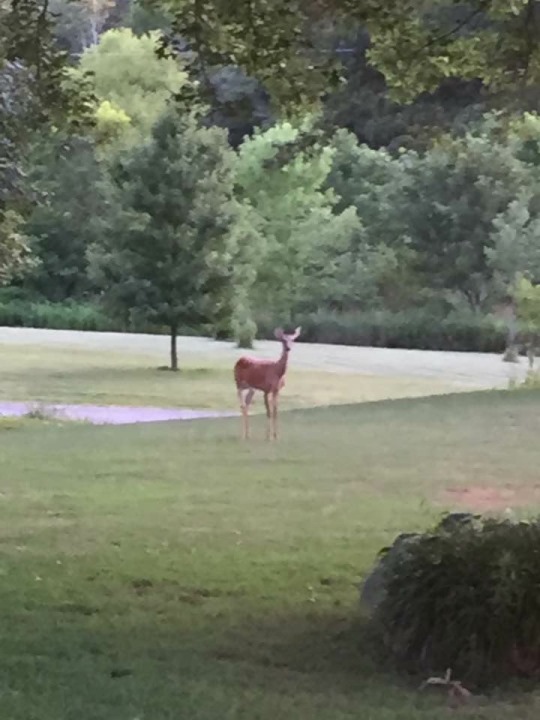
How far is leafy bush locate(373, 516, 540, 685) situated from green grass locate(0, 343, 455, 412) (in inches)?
433

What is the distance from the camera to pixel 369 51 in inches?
224

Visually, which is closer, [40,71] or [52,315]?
[40,71]

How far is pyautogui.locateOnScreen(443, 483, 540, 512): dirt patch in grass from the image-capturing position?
7.50 m

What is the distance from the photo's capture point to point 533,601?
12.1ft

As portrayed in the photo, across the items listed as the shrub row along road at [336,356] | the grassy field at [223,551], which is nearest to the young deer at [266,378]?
the grassy field at [223,551]

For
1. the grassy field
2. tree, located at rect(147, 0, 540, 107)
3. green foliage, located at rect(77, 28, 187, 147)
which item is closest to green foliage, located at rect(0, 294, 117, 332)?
green foliage, located at rect(77, 28, 187, 147)

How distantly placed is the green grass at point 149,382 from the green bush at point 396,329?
3.40 feet

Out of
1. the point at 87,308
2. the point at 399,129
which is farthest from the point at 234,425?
the point at 87,308

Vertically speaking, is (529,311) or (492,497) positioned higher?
(529,311)

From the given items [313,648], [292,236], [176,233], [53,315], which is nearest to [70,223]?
[53,315]

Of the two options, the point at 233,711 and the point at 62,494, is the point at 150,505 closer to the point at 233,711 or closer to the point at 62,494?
the point at 62,494

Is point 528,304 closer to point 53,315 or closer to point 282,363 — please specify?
point 282,363

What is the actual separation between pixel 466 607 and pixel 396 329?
1650cm

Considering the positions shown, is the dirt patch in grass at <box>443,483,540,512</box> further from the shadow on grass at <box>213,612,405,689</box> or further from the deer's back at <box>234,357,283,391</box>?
the deer's back at <box>234,357,283,391</box>
